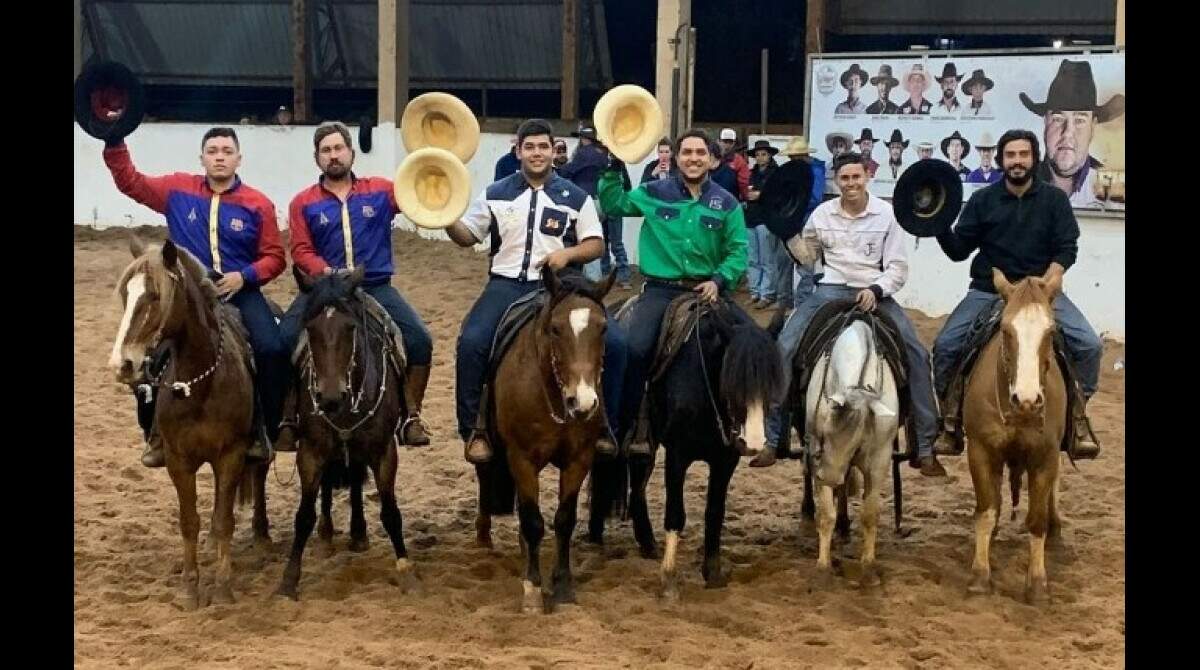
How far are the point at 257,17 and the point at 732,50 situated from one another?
6.76 m

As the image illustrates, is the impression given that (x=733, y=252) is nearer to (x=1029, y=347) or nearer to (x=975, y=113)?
(x=1029, y=347)

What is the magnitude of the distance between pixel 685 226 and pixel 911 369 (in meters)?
1.44

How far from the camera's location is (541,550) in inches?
329

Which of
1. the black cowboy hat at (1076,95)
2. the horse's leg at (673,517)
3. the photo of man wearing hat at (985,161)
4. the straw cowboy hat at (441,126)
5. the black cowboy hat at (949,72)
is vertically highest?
the black cowboy hat at (949,72)

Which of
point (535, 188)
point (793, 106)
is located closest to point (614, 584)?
point (535, 188)

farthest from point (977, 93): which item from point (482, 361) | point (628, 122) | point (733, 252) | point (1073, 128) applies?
point (482, 361)

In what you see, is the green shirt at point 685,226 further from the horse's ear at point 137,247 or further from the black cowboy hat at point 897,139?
the black cowboy hat at point 897,139

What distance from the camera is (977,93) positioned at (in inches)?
569

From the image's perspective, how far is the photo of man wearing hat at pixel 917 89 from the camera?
583 inches

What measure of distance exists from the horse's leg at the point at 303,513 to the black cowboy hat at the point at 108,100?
6.23ft

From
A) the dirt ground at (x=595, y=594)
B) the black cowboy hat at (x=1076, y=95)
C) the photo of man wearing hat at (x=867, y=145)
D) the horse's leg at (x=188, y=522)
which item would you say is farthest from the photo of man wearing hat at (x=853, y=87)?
the horse's leg at (x=188, y=522)

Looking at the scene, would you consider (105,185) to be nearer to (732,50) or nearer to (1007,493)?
(732,50)
